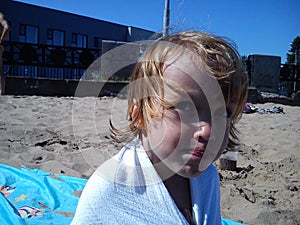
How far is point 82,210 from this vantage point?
0.88 metres

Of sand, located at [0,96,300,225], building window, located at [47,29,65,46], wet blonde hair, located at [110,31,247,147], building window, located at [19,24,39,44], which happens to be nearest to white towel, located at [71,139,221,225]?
wet blonde hair, located at [110,31,247,147]

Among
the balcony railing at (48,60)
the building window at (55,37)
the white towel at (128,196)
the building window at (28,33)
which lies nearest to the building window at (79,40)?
the building window at (55,37)

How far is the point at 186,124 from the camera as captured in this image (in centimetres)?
91

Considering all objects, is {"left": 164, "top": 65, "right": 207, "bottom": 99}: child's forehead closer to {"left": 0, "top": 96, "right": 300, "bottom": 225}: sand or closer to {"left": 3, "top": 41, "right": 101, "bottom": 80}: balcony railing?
{"left": 0, "top": 96, "right": 300, "bottom": 225}: sand

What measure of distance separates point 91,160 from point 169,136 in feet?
5.43

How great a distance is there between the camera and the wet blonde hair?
0.96 metres

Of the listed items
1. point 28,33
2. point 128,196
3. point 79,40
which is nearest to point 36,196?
point 128,196

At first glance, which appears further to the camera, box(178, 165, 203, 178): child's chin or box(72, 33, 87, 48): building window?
box(72, 33, 87, 48): building window

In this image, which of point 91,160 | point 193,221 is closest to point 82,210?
point 193,221

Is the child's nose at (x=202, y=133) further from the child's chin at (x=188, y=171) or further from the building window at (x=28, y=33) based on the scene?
the building window at (x=28, y=33)

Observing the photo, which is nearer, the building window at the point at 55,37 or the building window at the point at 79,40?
the building window at the point at 55,37

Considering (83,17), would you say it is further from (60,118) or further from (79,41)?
(60,118)

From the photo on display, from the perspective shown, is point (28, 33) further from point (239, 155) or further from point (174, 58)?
point (174, 58)

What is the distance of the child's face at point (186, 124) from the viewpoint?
907 mm
